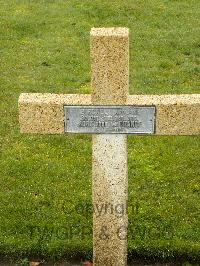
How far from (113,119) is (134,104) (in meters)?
0.22

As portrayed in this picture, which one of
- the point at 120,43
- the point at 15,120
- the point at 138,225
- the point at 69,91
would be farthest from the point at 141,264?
the point at 69,91

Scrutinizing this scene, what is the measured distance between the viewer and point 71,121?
207 inches

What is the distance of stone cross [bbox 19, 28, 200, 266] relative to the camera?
504 centimetres

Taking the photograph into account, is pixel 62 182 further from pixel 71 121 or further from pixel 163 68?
pixel 163 68

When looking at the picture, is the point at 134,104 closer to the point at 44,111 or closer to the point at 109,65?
the point at 109,65

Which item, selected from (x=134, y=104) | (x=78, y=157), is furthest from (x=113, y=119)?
(x=78, y=157)

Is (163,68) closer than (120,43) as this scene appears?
No

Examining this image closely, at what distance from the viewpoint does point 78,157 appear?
8234 mm

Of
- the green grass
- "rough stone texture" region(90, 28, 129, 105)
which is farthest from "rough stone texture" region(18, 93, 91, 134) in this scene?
the green grass

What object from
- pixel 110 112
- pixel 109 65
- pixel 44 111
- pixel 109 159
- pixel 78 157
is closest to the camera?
pixel 109 65

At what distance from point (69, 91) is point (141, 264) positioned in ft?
14.7

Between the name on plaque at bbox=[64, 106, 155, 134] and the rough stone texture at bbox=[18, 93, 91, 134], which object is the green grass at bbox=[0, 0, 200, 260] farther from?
the name on plaque at bbox=[64, 106, 155, 134]

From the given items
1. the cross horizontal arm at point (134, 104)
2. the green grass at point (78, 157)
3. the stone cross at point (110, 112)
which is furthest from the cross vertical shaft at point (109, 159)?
the green grass at point (78, 157)

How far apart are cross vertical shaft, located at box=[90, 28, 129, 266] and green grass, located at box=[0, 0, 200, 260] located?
59cm
